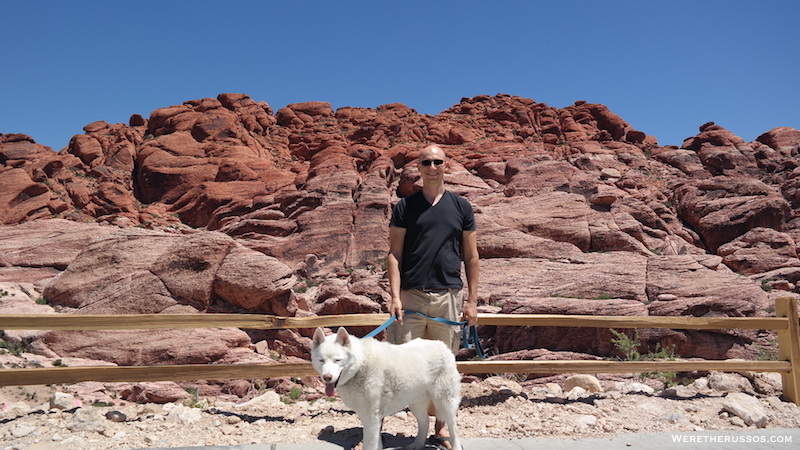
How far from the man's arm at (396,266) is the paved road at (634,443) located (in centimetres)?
125

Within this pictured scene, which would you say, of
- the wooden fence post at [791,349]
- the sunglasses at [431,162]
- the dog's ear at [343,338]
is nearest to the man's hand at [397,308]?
the dog's ear at [343,338]

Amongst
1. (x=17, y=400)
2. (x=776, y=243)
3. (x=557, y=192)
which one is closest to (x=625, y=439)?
(x=17, y=400)

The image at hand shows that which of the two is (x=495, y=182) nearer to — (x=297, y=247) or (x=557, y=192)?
(x=557, y=192)

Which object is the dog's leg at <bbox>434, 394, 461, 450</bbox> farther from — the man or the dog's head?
the dog's head

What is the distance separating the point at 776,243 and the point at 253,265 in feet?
95.6

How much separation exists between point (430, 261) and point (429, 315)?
515mm

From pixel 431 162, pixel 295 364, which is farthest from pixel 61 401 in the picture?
pixel 431 162

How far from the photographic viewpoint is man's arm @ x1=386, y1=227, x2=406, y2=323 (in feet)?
14.1

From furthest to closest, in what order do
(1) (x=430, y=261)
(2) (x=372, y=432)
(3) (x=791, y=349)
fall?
(3) (x=791, y=349)
(1) (x=430, y=261)
(2) (x=372, y=432)

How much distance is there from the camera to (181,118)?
52.7 meters

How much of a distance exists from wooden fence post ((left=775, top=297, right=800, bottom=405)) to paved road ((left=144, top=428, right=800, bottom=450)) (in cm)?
176

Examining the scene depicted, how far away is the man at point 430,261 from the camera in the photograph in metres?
4.46

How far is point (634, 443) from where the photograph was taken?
4.50 metres

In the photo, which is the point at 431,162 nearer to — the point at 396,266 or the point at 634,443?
the point at 396,266
